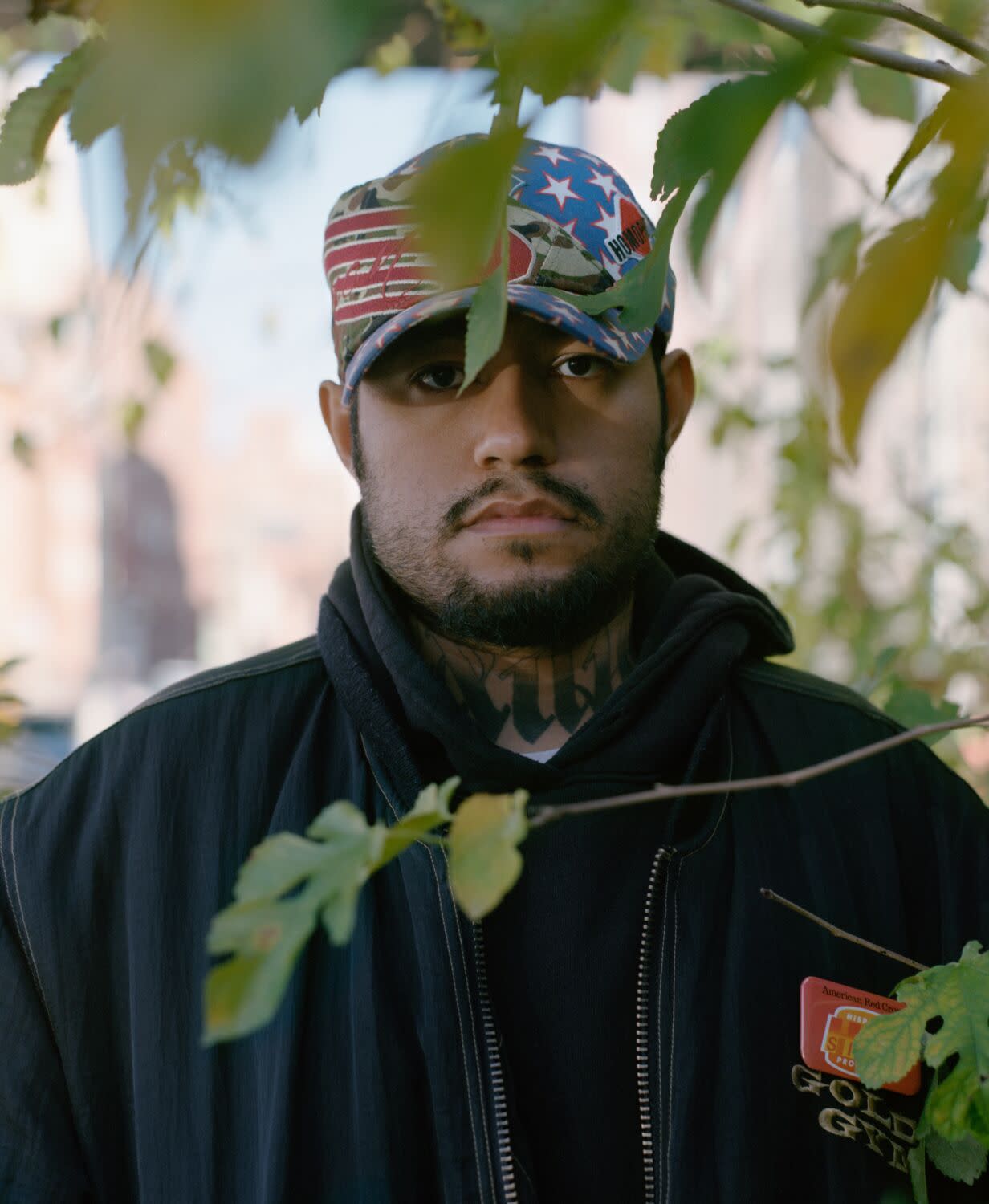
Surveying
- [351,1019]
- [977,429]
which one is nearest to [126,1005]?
[351,1019]

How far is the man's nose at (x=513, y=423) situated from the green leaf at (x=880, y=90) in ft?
1.75

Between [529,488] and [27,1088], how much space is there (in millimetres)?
897

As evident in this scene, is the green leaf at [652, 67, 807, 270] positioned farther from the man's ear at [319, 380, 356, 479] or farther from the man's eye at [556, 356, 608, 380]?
the man's ear at [319, 380, 356, 479]

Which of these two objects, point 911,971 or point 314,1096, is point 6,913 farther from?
point 911,971

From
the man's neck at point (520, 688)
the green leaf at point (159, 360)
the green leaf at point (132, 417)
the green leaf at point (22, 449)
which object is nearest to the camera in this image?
the man's neck at point (520, 688)

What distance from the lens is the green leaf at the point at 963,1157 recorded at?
1.09 metres

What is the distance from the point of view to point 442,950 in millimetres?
1373

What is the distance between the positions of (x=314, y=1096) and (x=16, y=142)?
105 centimetres

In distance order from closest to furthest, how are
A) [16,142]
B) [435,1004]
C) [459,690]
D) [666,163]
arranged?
[666,163], [16,142], [435,1004], [459,690]

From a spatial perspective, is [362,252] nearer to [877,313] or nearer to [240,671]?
[240,671]

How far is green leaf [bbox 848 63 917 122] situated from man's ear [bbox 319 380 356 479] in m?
0.78

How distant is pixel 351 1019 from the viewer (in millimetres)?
1380

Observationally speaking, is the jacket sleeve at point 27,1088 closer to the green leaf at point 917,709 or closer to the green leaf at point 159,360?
the green leaf at point 917,709

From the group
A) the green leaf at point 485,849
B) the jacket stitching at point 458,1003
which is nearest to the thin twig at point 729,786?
the green leaf at point 485,849
